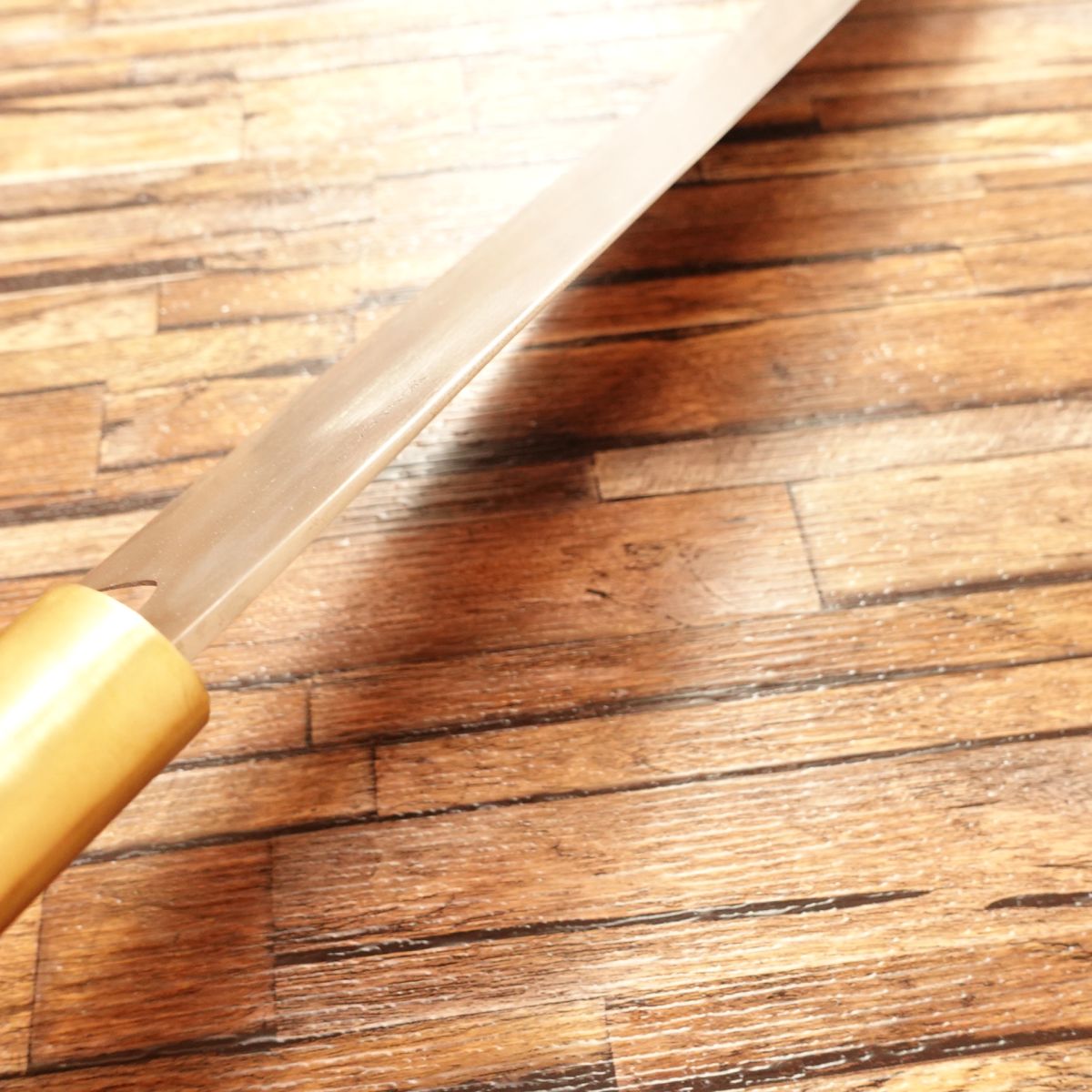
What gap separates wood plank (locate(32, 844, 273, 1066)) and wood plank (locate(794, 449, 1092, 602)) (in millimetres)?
464

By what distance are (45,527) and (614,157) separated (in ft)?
1.71

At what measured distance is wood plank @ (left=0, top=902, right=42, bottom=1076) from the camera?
0.65 meters

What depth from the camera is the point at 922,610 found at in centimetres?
79

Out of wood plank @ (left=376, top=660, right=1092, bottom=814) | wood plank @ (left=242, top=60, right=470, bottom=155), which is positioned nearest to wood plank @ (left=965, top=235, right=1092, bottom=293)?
wood plank @ (left=376, top=660, right=1092, bottom=814)

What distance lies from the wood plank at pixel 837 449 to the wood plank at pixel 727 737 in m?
0.19

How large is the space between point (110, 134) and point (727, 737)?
34.0 inches

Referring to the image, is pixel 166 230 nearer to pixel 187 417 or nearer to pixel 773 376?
pixel 187 417

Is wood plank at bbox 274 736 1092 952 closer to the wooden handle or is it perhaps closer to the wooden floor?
the wooden floor

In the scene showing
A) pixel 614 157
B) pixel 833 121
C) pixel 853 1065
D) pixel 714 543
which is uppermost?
pixel 614 157

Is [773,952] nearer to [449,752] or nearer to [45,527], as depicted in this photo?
[449,752]

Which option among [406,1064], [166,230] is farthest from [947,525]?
[166,230]

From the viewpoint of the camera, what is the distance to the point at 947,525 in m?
0.83

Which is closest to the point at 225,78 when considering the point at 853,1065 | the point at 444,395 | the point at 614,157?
the point at 614,157

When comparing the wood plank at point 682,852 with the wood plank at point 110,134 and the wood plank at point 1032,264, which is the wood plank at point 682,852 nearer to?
the wood plank at point 1032,264
